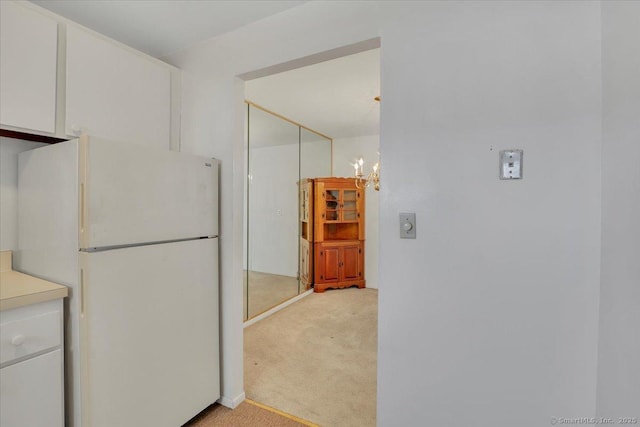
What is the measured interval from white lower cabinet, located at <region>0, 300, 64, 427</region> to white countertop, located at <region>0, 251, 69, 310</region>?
4cm

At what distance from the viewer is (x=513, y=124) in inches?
46.3

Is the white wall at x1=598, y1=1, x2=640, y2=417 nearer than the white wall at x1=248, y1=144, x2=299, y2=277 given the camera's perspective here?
Yes

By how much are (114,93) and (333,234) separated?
11.8 feet

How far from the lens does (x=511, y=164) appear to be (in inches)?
46.3

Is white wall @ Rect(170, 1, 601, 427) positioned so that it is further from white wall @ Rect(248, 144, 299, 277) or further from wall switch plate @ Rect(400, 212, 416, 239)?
white wall @ Rect(248, 144, 299, 277)

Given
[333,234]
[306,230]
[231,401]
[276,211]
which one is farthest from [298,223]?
[231,401]

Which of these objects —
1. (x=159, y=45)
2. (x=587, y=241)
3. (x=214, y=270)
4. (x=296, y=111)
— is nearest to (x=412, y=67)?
(x=587, y=241)

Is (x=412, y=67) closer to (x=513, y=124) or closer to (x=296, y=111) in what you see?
(x=513, y=124)

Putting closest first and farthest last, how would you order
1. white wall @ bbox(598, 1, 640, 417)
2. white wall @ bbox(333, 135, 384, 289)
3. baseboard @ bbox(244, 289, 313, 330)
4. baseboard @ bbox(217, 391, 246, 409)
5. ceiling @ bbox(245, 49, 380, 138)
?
white wall @ bbox(598, 1, 640, 417) < baseboard @ bbox(217, 391, 246, 409) < ceiling @ bbox(245, 49, 380, 138) < baseboard @ bbox(244, 289, 313, 330) < white wall @ bbox(333, 135, 384, 289)

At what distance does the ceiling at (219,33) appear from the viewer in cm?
157

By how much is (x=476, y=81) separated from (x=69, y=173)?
1.81 meters

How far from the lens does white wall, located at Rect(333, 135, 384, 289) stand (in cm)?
473

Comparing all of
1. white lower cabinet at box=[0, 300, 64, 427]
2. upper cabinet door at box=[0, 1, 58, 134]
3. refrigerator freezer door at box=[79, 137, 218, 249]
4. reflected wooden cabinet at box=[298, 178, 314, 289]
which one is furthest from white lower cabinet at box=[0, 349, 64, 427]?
reflected wooden cabinet at box=[298, 178, 314, 289]

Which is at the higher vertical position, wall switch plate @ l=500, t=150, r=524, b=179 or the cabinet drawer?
wall switch plate @ l=500, t=150, r=524, b=179
